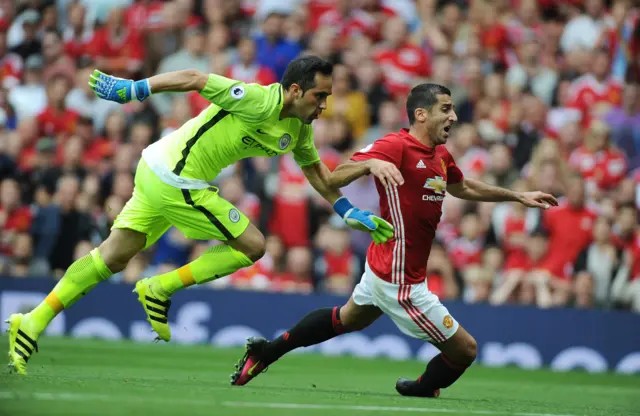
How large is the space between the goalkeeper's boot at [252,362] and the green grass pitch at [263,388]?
146mm

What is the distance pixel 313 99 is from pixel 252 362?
2.11m

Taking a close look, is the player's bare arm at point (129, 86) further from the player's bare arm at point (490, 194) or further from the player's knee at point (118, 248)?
the player's bare arm at point (490, 194)

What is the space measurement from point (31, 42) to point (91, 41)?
3.43 feet

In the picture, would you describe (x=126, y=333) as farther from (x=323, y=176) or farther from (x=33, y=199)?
(x=323, y=176)

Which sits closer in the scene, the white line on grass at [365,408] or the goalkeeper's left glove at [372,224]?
the white line on grass at [365,408]

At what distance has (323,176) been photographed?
362 inches

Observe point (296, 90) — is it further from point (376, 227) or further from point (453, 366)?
point (453, 366)

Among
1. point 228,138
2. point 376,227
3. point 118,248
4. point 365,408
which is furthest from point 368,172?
point 118,248

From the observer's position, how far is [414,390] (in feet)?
29.2

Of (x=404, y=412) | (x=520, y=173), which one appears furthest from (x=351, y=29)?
(x=404, y=412)

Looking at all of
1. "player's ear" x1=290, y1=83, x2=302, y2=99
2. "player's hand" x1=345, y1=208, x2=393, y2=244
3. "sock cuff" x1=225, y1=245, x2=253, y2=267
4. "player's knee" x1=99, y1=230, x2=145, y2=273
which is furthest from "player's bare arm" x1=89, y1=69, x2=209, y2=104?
"player's hand" x1=345, y1=208, x2=393, y2=244

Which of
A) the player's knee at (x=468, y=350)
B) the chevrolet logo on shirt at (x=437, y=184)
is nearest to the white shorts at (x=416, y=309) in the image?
the player's knee at (x=468, y=350)

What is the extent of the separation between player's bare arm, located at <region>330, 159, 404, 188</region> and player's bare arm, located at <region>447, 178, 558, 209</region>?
1.12 m

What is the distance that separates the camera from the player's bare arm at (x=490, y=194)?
30.3 feet
